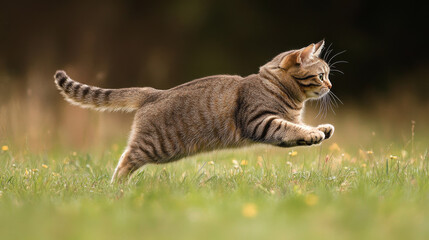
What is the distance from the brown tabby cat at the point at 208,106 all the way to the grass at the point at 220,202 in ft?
0.87

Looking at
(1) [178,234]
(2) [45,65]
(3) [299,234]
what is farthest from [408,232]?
(2) [45,65]

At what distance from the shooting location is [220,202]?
10.5 feet

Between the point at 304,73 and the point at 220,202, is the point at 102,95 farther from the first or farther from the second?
the point at 220,202

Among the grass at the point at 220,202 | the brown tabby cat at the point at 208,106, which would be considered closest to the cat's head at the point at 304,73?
the brown tabby cat at the point at 208,106

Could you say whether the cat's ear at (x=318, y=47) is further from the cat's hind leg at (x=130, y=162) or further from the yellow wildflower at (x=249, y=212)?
the yellow wildflower at (x=249, y=212)

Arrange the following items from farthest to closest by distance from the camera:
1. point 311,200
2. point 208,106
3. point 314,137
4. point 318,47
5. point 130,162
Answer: point 318,47 → point 208,106 → point 130,162 → point 314,137 → point 311,200

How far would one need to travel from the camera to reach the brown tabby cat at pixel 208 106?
16.0 ft

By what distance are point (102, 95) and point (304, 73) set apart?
1.88m

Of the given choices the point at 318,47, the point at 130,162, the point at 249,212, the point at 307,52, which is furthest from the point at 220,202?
the point at 318,47

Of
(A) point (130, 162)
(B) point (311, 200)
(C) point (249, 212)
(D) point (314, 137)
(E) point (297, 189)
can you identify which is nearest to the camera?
(C) point (249, 212)

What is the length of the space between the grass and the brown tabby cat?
264 millimetres

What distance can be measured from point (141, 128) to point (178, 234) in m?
2.50

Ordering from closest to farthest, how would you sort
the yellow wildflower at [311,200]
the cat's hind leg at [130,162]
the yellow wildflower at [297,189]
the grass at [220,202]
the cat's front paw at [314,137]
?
1. the grass at [220,202]
2. the yellow wildflower at [311,200]
3. the yellow wildflower at [297,189]
4. the cat's front paw at [314,137]
5. the cat's hind leg at [130,162]

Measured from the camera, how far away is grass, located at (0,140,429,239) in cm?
255
